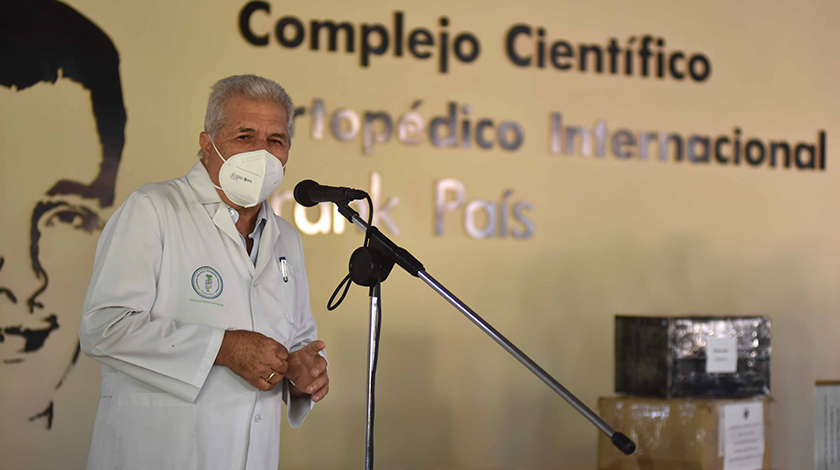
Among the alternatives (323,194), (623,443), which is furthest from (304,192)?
(623,443)

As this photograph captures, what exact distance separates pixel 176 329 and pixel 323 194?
1.32 feet

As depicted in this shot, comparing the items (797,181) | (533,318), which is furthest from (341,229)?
(797,181)

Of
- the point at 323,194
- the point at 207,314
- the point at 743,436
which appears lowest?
the point at 743,436

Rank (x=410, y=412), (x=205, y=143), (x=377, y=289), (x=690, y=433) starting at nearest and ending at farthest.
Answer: (x=377, y=289)
(x=205, y=143)
(x=690, y=433)
(x=410, y=412)

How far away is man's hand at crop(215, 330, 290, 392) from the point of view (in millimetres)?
1463

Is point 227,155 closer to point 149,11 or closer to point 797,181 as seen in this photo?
point 149,11

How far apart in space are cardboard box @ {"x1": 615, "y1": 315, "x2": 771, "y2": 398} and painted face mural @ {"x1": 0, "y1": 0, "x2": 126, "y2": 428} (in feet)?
5.86

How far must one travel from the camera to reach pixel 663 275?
2.97m

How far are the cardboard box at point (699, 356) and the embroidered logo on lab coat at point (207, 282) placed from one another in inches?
47.6

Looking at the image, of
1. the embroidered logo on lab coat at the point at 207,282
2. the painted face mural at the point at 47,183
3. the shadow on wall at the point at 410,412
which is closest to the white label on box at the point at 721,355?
the shadow on wall at the point at 410,412

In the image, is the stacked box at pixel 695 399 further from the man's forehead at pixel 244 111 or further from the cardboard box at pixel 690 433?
the man's forehead at pixel 244 111

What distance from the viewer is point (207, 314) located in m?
1.56

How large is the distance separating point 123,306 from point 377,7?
5.44 ft

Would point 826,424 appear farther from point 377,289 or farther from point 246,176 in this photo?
point 246,176
